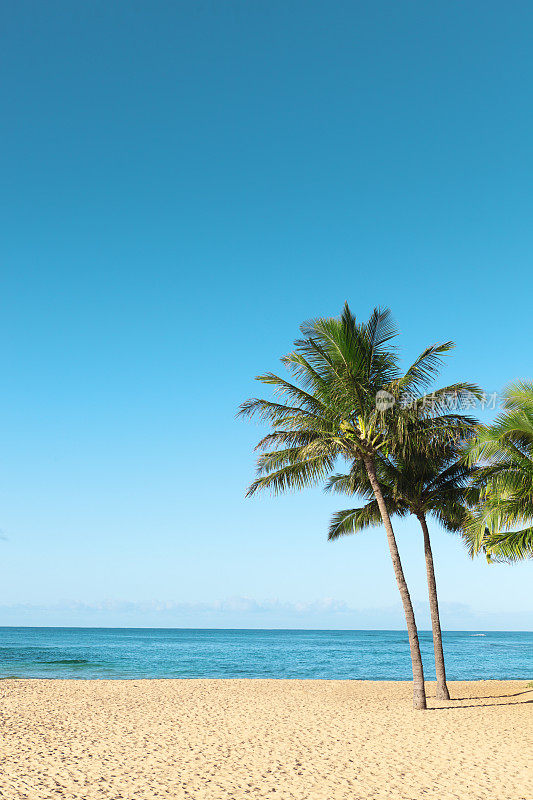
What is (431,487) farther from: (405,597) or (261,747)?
(261,747)

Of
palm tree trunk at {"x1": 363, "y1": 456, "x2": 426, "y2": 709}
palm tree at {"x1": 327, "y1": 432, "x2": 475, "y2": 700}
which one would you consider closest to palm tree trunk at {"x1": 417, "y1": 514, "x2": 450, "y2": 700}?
palm tree at {"x1": 327, "y1": 432, "x2": 475, "y2": 700}

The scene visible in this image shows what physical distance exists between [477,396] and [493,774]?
751 cm

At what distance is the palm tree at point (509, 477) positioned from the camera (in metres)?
11.8

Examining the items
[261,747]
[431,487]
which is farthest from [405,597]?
[261,747]

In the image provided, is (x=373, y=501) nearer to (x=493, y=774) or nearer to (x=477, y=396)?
(x=477, y=396)

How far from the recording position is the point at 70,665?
113ft

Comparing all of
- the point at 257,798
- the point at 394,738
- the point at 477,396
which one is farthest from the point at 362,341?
the point at 257,798

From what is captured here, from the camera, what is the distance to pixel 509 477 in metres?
12.1

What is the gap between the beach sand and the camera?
6914 millimetres

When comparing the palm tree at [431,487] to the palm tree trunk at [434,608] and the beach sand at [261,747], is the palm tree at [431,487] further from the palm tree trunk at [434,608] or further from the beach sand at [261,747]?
the beach sand at [261,747]

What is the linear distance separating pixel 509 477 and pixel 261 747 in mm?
7141

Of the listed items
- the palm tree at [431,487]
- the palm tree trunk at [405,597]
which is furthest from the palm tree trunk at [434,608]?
the palm tree trunk at [405,597]

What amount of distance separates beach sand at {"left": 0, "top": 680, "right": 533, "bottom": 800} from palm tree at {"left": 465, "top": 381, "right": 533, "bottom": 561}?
11.8ft

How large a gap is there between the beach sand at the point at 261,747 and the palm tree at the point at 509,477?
3.60 m
